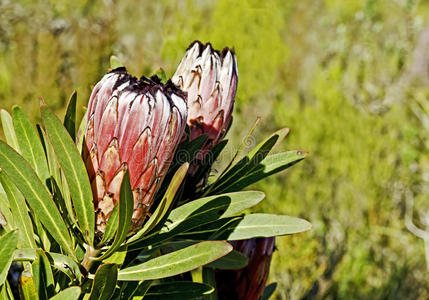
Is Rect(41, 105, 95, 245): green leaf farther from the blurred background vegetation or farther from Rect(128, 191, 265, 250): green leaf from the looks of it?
the blurred background vegetation

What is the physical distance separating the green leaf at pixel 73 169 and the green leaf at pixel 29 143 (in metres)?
0.09

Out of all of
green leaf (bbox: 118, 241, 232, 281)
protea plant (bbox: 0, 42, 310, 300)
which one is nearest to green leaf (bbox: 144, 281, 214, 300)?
protea plant (bbox: 0, 42, 310, 300)

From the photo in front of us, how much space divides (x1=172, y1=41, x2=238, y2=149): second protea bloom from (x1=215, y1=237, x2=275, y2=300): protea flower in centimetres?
28

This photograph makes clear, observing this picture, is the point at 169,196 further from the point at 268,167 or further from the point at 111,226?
the point at 268,167

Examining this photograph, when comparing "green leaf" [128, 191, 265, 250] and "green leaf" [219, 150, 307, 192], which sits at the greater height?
"green leaf" [219, 150, 307, 192]

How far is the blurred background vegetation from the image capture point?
11.0 feet

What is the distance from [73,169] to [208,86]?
266 mm

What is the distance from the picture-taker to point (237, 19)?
5074 mm

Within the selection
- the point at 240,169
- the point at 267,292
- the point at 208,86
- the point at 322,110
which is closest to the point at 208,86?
the point at 208,86

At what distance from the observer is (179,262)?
669 millimetres

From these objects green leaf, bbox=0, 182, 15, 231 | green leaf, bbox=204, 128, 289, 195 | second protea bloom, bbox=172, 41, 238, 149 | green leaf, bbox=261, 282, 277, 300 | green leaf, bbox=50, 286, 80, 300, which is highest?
second protea bloom, bbox=172, 41, 238, 149

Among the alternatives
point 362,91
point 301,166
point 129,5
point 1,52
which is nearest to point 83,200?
point 301,166

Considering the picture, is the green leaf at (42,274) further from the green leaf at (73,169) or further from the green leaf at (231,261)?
the green leaf at (231,261)

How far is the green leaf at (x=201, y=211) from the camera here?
0.70 m
